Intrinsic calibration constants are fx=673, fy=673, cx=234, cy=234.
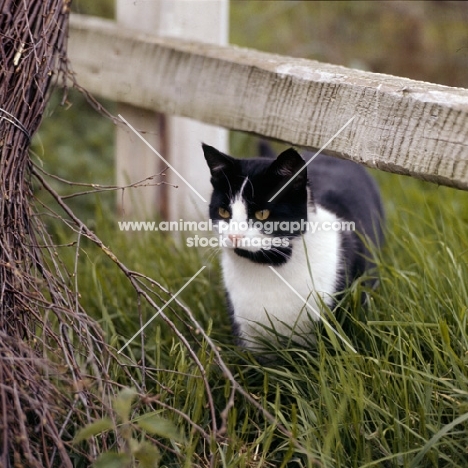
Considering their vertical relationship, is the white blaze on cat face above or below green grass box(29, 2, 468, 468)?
above

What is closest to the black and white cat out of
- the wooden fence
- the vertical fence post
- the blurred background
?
the wooden fence

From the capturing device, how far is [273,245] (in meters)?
1.73

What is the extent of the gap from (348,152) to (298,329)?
504mm

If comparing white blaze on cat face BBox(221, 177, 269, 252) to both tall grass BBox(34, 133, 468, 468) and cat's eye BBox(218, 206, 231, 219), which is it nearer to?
cat's eye BBox(218, 206, 231, 219)

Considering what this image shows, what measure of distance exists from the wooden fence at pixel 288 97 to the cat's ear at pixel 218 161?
4.5 inches

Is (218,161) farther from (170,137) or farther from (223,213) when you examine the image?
(170,137)

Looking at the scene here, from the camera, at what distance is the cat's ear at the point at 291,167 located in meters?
1.60

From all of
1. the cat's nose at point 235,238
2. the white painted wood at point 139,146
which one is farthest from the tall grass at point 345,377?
the white painted wood at point 139,146

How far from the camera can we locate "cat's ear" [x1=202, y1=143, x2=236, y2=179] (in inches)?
67.6

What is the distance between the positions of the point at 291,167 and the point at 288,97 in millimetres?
170

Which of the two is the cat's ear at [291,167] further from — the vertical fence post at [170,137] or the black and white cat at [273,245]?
the vertical fence post at [170,137]

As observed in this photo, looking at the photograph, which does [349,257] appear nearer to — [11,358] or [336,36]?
[11,358]

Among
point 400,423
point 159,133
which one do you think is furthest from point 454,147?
point 159,133

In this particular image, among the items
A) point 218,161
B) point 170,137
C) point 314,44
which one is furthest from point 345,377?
point 314,44
